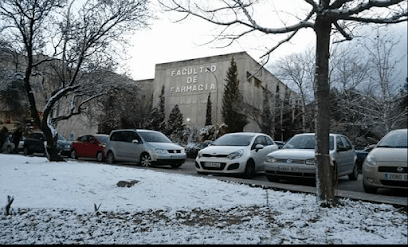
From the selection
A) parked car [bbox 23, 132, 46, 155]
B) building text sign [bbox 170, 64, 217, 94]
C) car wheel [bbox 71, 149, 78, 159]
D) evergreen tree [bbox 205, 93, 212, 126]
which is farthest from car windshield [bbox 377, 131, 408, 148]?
building text sign [bbox 170, 64, 217, 94]

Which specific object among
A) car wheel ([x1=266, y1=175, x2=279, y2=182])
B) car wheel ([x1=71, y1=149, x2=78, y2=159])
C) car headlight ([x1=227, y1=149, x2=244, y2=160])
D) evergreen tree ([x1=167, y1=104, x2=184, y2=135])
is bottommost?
car wheel ([x1=266, y1=175, x2=279, y2=182])

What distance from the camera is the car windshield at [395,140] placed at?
17.8ft

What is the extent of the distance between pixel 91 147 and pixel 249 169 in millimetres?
10220

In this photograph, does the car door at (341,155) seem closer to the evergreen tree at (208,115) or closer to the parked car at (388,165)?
the parked car at (388,165)

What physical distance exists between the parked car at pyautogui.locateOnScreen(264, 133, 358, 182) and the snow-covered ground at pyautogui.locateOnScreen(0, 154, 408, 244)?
74.4 inches

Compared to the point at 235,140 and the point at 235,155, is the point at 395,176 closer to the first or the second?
the point at 235,155

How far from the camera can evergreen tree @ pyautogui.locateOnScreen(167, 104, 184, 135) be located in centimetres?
4000

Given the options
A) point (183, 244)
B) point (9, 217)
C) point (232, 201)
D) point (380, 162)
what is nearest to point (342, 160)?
point (380, 162)

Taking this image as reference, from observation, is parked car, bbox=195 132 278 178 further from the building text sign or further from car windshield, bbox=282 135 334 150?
the building text sign

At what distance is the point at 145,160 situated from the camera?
12180 mm

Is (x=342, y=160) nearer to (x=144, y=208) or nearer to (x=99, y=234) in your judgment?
(x=144, y=208)

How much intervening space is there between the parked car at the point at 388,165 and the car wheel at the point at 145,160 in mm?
8159

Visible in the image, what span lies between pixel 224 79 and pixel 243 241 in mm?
36325

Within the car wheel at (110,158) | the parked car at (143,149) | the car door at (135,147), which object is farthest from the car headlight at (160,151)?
the car wheel at (110,158)
